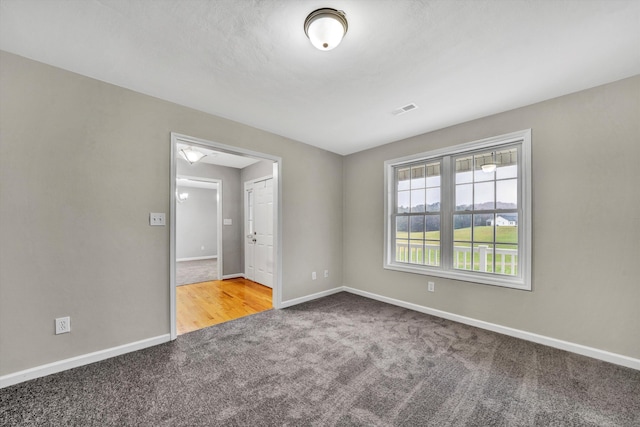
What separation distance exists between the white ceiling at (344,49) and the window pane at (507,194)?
0.85 meters

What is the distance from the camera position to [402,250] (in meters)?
3.96

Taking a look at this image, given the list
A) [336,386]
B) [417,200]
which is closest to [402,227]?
[417,200]

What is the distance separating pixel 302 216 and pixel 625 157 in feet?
11.6

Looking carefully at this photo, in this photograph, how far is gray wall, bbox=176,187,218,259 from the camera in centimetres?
855

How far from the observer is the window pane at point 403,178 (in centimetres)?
390

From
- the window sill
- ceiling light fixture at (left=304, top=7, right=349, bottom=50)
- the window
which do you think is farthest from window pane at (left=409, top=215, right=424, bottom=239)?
ceiling light fixture at (left=304, top=7, right=349, bottom=50)

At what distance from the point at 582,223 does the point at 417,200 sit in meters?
1.76

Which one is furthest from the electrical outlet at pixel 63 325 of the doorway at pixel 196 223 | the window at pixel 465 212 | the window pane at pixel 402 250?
the doorway at pixel 196 223

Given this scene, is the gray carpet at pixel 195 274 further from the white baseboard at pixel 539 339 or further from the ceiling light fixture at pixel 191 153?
the white baseboard at pixel 539 339

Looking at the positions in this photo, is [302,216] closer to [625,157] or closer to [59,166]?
[59,166]

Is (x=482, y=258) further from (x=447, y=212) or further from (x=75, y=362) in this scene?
(x=75, y=362)

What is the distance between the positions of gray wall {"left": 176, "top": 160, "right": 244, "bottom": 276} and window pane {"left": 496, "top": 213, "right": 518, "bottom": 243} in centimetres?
490

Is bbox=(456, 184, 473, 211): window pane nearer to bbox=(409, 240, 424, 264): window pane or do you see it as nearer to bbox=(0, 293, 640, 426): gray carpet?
bbox=(409, 240, 424, 264): window pane

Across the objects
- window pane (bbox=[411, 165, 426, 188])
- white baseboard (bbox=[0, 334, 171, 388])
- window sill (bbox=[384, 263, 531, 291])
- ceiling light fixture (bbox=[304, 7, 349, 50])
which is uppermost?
ceiling light fixture (bbox=[304, 7, 349, 50])
